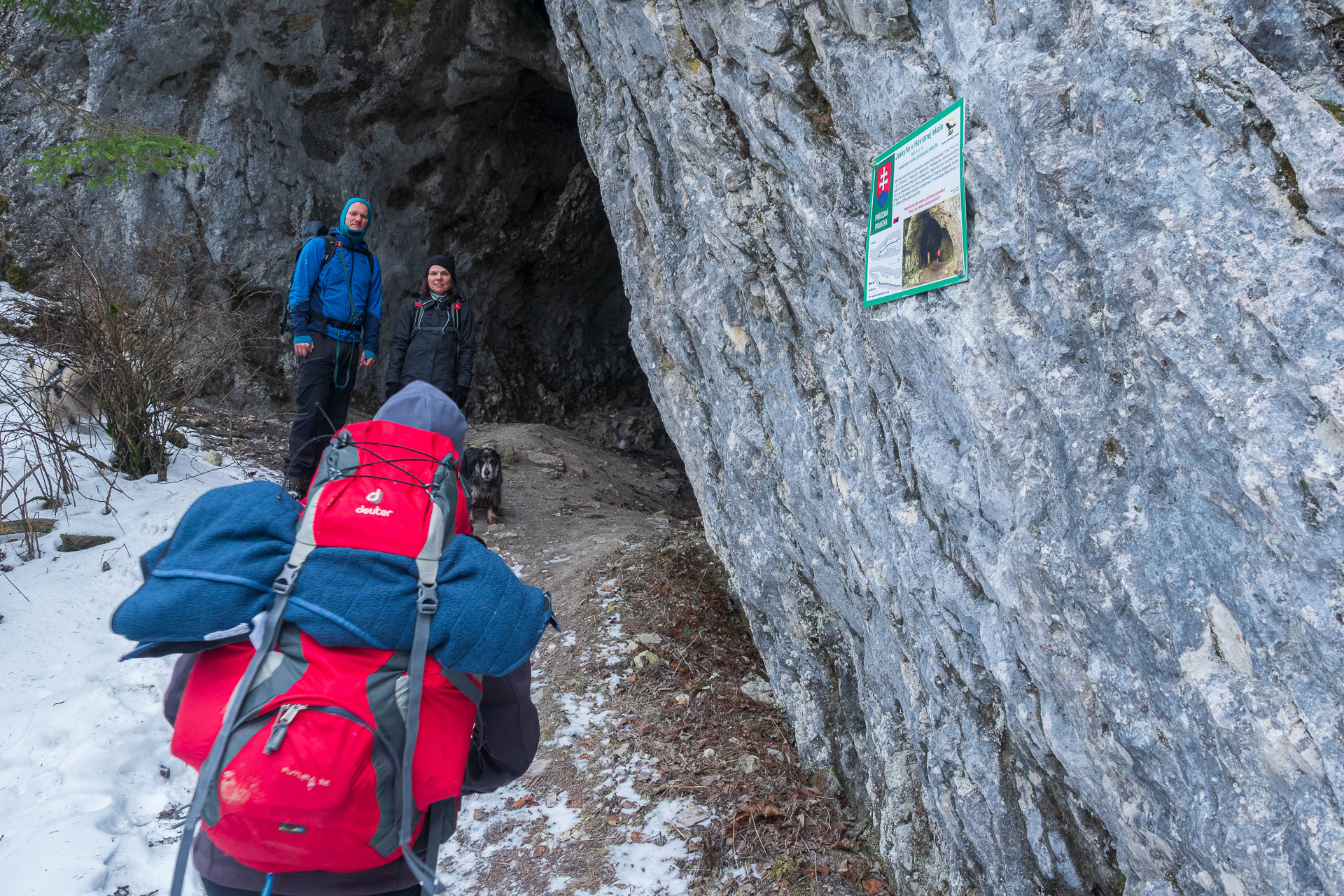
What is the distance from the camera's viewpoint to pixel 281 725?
56.2 inches

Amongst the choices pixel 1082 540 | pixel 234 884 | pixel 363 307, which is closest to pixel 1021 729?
pixel 1082 540

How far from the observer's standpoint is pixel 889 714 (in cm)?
311

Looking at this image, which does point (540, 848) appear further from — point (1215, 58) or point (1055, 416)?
point (1215, 58)

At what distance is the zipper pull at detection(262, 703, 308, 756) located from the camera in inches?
55.7

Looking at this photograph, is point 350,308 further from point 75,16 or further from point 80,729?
point 75,16

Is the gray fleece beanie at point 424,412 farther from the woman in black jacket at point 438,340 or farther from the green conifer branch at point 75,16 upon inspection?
the green conifer branch at point 75,16

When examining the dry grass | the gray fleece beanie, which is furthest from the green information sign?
the dry grass

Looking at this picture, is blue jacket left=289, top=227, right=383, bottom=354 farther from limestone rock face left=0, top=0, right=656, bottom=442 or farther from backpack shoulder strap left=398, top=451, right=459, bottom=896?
backpack shoulder strap left=398, top=451, right=459, bottom=896

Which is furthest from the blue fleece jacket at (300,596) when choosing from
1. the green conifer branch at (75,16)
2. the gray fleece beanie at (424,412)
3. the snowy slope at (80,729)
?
the green conifer branch at (75,16)

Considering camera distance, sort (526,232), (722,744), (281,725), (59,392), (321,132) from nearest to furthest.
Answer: (281,725) → (722,744) → (59,392) → (321,132) → (526,232)

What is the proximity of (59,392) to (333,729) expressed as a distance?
526 cm

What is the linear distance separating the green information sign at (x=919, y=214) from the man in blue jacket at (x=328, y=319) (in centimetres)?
469

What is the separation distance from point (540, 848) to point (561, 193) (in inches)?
409

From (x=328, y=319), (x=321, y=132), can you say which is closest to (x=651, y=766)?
(x=328, y=319)
